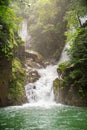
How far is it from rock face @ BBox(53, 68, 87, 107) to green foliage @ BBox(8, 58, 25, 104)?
3077 mm

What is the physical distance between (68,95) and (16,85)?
4571 millimetres

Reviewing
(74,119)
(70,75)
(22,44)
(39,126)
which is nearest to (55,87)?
(70,75)

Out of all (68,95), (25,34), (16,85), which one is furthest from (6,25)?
(25,34)

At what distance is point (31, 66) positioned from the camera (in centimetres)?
2744

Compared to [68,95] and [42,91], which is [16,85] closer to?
[42,91]

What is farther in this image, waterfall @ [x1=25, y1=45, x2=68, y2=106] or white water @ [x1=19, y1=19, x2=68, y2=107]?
waterfall @ [x1=25, y1=45, x2=68, y2=106]

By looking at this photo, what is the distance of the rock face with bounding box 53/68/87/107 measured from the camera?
18522mm

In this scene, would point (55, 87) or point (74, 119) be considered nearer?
point (74, 119)

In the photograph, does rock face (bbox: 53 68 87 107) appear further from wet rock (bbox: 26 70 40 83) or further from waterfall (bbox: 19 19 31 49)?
waterfall (bbox: 19 19 31 49)

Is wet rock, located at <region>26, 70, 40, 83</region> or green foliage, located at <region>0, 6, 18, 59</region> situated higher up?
green foliage, located at <region>0, 6, 18, 59</region>

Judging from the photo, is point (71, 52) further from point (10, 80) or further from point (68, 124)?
point (68, 124)

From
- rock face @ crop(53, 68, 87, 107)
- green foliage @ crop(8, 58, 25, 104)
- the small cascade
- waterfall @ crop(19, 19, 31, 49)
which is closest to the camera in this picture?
rock face @ crop(53, 68, 87, 107)

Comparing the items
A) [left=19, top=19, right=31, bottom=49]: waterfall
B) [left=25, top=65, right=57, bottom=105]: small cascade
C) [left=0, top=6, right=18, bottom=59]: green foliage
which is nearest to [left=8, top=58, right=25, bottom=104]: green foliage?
[left=25, top=65, right=57, bottom=105]: small cascade

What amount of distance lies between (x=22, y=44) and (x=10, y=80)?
6.83m
